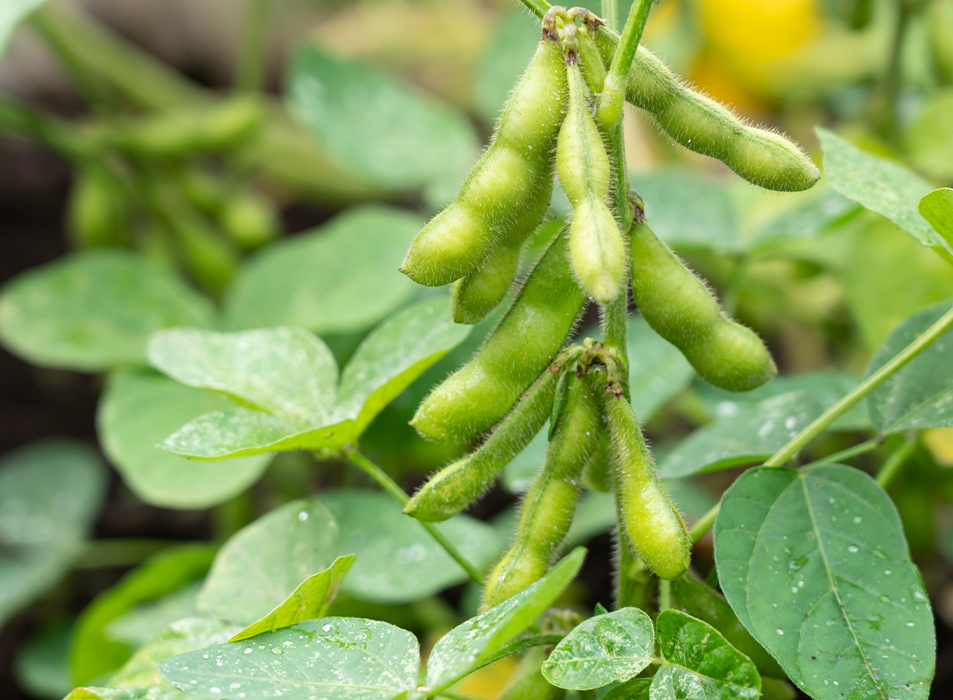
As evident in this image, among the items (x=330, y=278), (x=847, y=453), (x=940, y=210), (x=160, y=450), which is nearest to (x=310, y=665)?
(x=847, y=453)

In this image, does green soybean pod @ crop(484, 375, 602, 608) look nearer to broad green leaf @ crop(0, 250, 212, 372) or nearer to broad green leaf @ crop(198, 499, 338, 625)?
broad green leaf @ crop(198, 499, 338, 625)

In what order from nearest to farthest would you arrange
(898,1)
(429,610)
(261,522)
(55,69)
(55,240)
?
1. (261,522)
2. (429,610)
3. (898,1)
4. (55,240)
5. (55,69)

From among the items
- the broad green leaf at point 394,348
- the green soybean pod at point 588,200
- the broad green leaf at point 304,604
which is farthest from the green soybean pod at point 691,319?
the broad green leaf at point 304,604

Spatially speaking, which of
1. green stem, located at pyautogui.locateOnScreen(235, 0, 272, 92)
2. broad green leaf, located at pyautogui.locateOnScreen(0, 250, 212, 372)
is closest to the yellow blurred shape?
broad green leaf, located at pyautogui.locateOnScreen(0, 250, 212, 372)

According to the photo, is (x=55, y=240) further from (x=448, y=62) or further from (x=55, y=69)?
(x=448, y=62)

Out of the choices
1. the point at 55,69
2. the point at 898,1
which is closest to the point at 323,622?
the point at 898,1

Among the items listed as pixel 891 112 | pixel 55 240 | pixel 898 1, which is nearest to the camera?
pixel 898 1

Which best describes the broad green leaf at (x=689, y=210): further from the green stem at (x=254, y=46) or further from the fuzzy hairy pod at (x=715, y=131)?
the green stem at (x=254, y=46)
